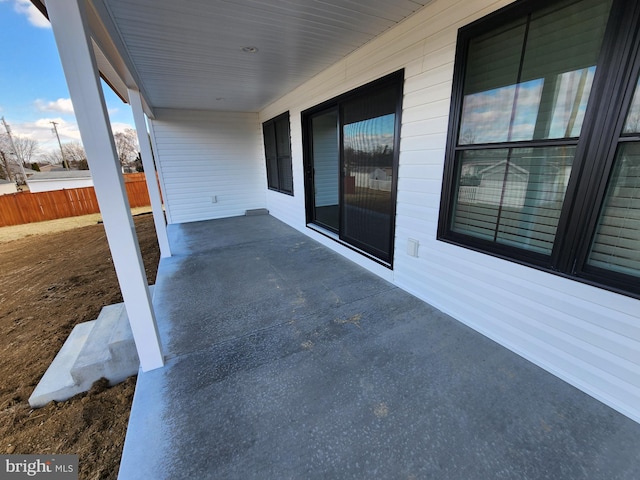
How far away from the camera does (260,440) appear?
136 cm

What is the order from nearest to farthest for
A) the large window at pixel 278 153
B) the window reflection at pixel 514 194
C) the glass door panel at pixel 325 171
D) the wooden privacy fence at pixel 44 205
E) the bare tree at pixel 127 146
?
the window reflection at pixel 514 194
the glass door panel at pixel 325 171
the large window at pixel 278 153
the wooden privacy fence at pixel 44 205
the bare tree at pixel 127 146

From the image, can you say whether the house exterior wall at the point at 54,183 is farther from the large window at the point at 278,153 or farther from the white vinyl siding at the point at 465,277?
the white vinyl siding at the point at 465,277

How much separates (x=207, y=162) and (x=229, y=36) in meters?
4.31

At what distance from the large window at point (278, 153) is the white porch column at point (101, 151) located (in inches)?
159

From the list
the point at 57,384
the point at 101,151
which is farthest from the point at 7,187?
the point at 101,151

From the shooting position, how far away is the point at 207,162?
6.43m

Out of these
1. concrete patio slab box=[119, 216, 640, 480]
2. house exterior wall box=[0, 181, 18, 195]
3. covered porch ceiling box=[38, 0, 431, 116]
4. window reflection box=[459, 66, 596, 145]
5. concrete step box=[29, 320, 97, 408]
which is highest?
covered porch ceiling box=[38, 0, 431, 116]

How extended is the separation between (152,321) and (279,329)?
3.12 ft

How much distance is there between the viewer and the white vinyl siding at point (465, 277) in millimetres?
1506

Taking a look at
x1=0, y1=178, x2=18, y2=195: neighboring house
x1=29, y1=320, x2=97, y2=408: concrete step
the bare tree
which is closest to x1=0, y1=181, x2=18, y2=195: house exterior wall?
x1=0, y1=178, x2=18, y2=195: neighboring house

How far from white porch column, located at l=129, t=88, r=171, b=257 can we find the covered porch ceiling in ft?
0.73

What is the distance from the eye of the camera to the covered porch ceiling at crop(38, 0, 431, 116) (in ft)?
6.80

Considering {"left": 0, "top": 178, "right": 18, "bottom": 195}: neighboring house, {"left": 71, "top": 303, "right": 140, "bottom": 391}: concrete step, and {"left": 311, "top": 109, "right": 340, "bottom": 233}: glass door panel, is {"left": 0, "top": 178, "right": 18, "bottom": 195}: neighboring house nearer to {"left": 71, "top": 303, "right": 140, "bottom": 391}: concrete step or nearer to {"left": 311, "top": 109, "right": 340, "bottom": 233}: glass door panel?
{"left": 311, "top": 109, "right": 340, "bottom": 233}: glass door panel

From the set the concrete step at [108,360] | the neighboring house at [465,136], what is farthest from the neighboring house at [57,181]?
the concrete step at [108,360]
